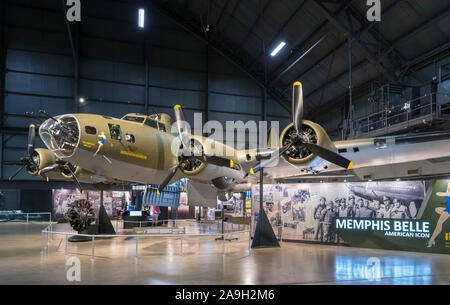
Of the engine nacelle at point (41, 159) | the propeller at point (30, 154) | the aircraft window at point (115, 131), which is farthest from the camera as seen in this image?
the engine nacelle at point (41, 159)

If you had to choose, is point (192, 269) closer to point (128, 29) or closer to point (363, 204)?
point (363, 204)

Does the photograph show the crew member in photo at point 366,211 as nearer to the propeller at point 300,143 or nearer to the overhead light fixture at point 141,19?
the propeller at point 300,143

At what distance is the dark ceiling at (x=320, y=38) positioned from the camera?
21.2 metres

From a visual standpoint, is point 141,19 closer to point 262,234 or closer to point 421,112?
point 421,112

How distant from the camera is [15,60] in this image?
30656 mm

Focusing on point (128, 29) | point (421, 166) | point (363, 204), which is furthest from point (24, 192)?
point (421, 166)

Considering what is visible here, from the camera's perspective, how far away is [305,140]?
1144cm

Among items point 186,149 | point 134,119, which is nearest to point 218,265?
point 186,149

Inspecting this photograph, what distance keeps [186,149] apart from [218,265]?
14.5 ft

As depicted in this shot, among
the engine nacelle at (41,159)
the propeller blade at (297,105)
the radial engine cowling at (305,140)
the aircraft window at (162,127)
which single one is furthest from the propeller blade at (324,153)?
the engine nacelle at (41,159)

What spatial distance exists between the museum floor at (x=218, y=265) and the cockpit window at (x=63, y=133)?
3693 mm

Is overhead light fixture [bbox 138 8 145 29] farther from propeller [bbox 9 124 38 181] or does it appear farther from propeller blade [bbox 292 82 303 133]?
propeller blade [bbox 292 82 303 133]

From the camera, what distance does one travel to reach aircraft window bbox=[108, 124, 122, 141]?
1179 centimetres

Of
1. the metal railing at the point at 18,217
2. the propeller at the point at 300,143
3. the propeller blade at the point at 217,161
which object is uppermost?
the propeller at the point at 300,143
